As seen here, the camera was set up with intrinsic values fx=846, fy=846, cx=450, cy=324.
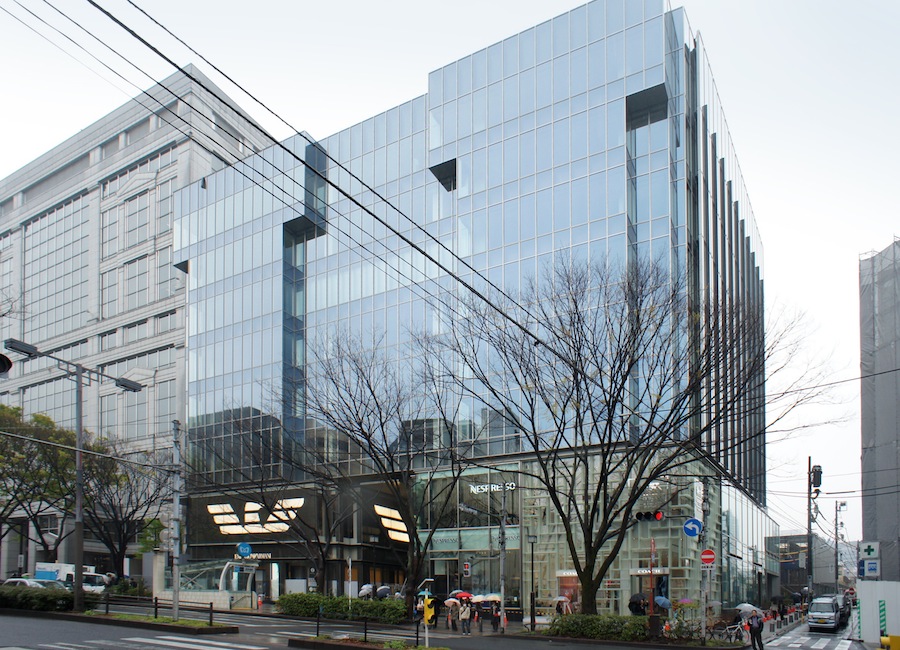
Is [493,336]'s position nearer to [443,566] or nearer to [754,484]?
[443,566]

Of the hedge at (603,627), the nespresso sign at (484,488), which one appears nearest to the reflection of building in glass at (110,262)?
the nespresso sign at (484,488)

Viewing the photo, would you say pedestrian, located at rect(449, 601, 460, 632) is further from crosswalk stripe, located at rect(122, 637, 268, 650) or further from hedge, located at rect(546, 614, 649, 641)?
crosswalk stripe, located at rect(122, 637, 268, 650)

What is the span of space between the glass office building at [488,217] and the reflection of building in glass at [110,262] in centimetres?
1217

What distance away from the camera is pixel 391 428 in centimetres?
4575

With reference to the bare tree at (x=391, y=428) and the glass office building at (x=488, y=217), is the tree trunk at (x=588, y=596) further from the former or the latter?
the glass office building at (x=488, y=217)

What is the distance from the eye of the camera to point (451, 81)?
55.2 m

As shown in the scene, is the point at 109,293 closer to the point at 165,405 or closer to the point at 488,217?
the point at 165,405

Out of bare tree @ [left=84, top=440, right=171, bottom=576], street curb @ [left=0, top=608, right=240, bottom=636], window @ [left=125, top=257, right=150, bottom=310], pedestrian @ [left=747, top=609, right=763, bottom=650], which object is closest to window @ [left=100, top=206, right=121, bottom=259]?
window @ [left=125, top=257, right=150, bottom=310]

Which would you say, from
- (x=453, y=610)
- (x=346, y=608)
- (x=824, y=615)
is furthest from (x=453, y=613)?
(x=824, y=615)

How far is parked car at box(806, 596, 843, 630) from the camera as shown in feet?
147

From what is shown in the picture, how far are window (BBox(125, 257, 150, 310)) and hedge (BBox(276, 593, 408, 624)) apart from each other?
171 ft

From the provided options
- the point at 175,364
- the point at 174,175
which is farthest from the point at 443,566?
the point at 174,175

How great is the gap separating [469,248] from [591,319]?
22.0 meters

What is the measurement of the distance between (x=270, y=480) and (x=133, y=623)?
976 inches
